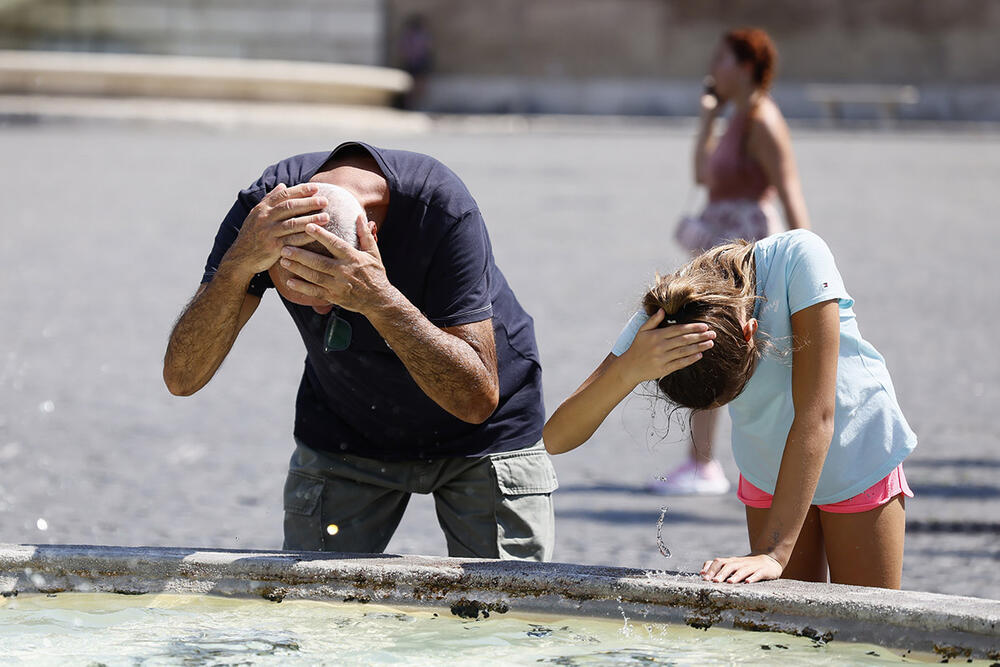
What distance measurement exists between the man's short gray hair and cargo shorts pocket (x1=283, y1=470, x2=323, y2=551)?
0.72 metres

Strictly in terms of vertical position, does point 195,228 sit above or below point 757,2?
below

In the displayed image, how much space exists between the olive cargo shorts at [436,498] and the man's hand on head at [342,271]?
1.81 feet

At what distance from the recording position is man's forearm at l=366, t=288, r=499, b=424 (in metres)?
2.70

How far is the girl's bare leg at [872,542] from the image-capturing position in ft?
9.36

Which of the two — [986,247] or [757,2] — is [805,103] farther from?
[986,247]

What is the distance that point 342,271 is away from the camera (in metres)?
2.58

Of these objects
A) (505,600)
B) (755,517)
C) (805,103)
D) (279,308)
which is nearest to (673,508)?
(755,517)

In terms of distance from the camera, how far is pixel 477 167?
16.9 meters

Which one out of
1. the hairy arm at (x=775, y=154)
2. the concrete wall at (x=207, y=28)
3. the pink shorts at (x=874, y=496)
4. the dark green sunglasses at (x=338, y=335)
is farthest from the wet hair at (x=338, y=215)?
the concrete wall at (x=207, y=28)

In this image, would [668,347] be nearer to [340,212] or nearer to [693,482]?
[340,212]

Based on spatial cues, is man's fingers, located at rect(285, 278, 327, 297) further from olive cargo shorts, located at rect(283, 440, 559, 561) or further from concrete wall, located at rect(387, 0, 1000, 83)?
concrete wall, located at rect(387, 0, 1000, 83)

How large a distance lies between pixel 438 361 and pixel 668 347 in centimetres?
45

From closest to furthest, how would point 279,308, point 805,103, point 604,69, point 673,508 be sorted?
1. point 673,508
2. point 279,308
3. point 805,103
4. point 604,69

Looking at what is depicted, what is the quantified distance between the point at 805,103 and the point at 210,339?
26807 mm
